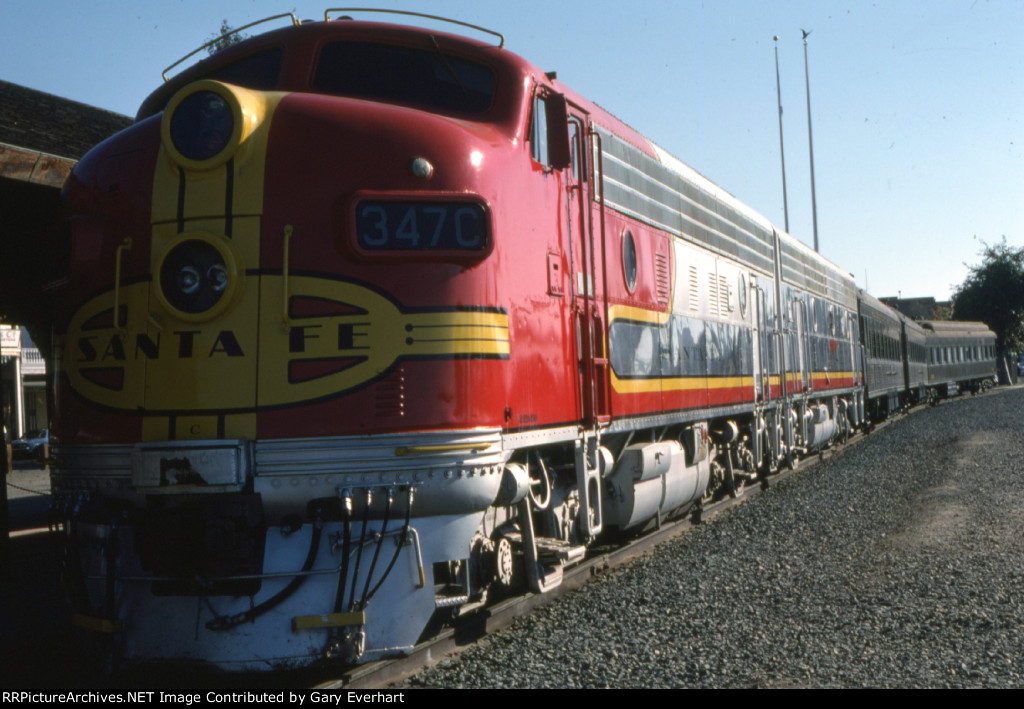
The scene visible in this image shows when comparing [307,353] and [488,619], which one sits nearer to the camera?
[307,353]

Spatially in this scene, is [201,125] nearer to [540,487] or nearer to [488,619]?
[540,487]

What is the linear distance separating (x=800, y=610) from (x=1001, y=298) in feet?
244

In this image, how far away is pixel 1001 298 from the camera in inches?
2825

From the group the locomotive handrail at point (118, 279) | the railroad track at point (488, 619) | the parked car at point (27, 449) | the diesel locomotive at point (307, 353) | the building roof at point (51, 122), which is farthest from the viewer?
the parked car at point (27, 449)

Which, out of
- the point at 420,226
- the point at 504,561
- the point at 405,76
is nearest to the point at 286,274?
the point at 420,226

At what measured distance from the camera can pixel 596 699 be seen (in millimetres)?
4695

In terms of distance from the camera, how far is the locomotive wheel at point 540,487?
622 centimetres

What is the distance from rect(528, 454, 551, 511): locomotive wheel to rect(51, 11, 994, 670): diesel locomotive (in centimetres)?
26

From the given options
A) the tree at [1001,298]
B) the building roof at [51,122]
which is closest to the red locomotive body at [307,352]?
the building roof at [51,122]

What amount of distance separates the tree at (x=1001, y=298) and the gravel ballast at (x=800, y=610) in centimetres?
6784

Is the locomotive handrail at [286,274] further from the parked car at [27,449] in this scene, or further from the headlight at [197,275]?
the parked car at [27,449]

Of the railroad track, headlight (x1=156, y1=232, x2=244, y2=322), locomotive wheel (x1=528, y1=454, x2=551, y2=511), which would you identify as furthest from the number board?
the railroad track

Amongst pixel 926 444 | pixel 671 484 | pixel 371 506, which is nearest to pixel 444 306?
pixel 371 506

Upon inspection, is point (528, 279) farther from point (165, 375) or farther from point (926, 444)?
point (926, 444)
